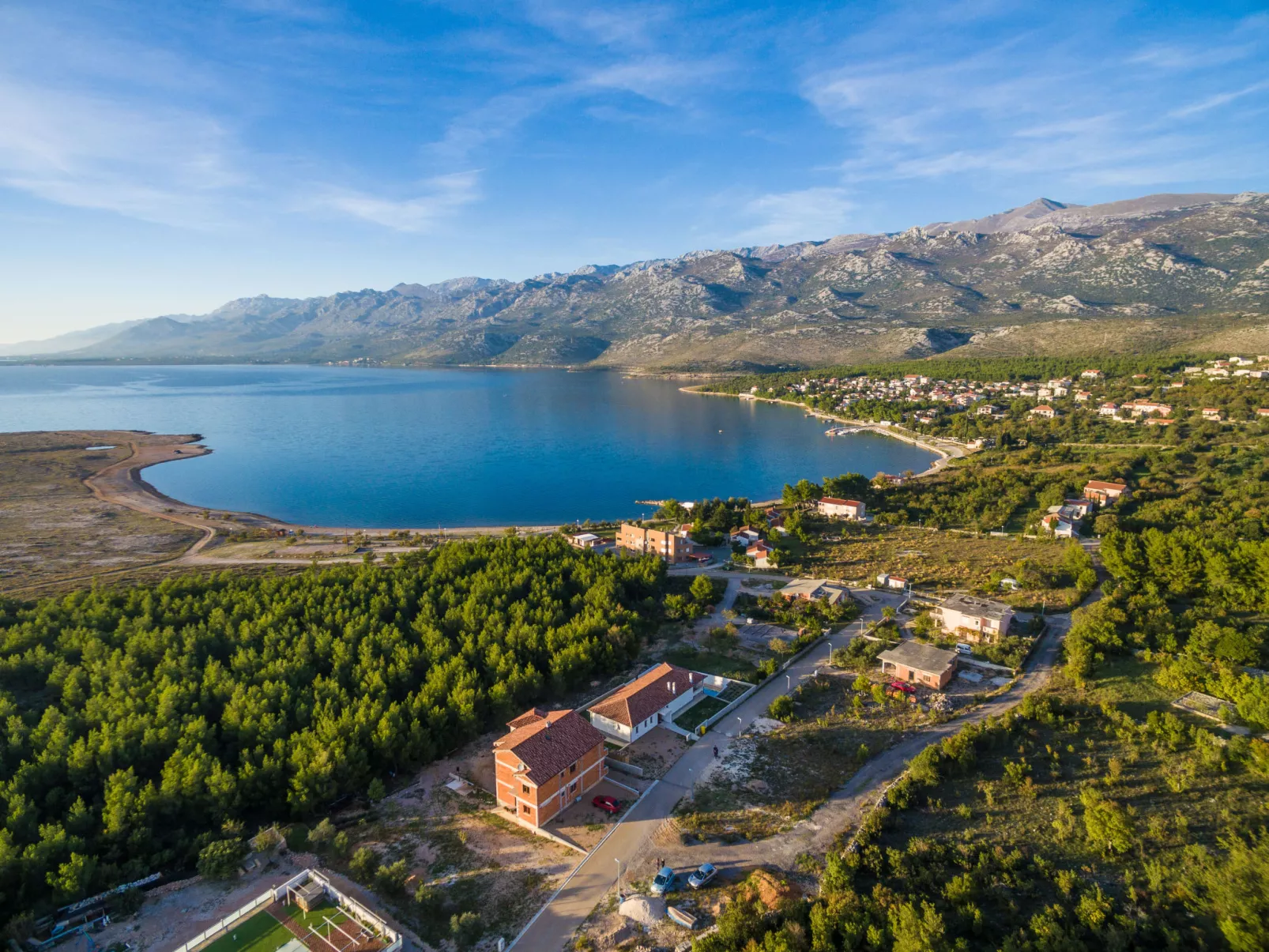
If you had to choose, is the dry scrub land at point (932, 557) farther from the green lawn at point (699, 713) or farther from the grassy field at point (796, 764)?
the green lawn at point (699, 713)

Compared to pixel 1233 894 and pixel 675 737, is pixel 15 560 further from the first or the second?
pixel 1233 894

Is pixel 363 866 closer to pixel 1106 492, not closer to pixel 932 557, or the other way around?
pixel 932 557

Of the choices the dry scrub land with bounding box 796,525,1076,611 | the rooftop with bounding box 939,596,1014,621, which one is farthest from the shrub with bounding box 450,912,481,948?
the dry scrub land with bounding box 796,525,1076,611

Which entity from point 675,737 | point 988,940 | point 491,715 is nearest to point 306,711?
point 491,715

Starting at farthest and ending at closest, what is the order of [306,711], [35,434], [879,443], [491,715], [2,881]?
[35,434], [879,443], [491,715], [306,711], [2,881]

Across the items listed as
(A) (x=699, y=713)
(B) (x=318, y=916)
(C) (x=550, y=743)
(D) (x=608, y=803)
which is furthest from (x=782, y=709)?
(B) (x=318, y=916)
